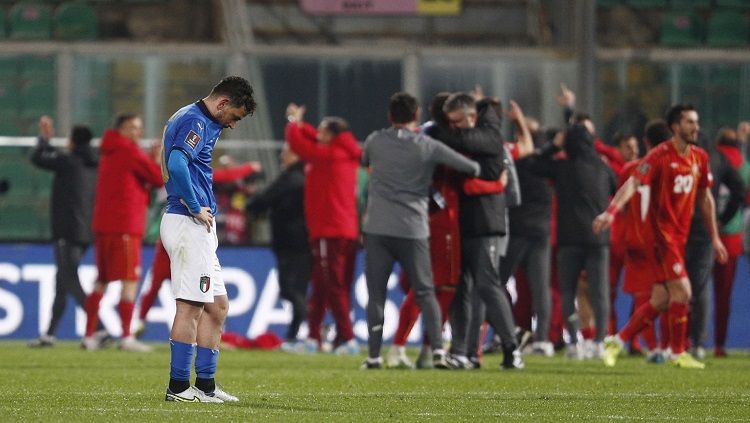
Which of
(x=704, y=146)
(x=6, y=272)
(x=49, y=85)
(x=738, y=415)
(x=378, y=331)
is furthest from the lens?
(x=49, y=85)

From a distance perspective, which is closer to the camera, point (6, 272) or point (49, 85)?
point (6, 272)

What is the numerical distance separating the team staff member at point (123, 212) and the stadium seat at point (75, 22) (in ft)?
21.6

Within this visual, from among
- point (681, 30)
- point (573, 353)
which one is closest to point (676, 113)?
point (573, 353)

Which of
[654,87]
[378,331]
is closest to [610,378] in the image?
[378,331]

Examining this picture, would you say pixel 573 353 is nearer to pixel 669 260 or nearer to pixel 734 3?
pixel 669 260

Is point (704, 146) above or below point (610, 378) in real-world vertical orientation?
above

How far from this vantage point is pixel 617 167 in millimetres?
16625

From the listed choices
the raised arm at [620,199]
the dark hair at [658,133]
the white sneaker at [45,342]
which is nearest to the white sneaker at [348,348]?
the white sneaker at [45,342]

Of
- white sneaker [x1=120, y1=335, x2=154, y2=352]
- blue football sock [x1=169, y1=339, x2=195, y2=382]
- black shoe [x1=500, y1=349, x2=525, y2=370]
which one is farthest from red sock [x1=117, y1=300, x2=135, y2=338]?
blue football sock [x1=169, y1=339, x2=195, y2=382]

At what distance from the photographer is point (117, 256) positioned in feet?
53.4

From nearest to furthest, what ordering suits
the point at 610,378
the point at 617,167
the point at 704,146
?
the point at 610,378 → the point at 704,146 → the point at 617,167

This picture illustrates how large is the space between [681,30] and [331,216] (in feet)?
27.4

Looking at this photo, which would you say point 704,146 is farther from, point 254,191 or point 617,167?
point 254,191

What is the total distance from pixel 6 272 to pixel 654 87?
28.5 feet
